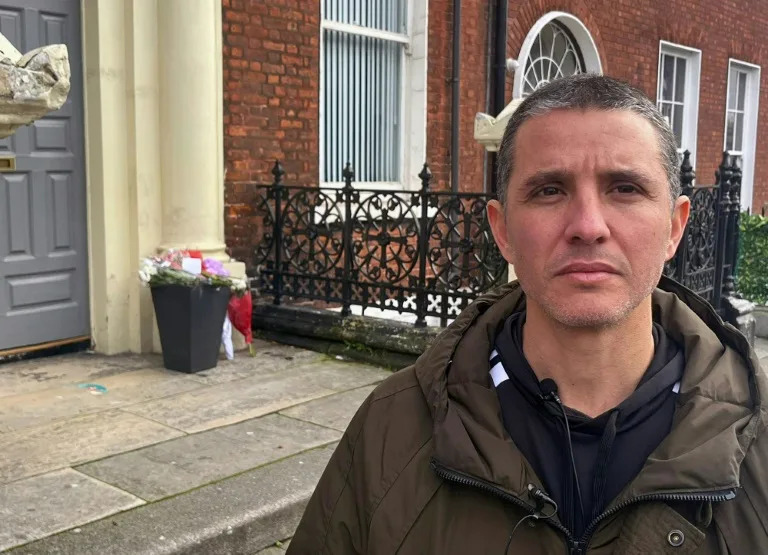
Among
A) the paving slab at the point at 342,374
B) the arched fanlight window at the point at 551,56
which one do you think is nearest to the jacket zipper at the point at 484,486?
the paving slab at the point at 342,374

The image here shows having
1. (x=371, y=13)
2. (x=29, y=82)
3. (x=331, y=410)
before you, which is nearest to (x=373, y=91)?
(x=371, y=13)

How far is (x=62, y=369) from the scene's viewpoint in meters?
6.17

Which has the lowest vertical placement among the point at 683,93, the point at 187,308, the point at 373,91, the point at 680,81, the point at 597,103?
the point at 187,308

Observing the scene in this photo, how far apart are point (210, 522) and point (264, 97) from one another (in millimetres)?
4645

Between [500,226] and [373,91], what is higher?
[373,91]

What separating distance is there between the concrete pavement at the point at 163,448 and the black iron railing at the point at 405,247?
2.63 feet

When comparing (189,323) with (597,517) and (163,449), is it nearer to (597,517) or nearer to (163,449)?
(163,449)

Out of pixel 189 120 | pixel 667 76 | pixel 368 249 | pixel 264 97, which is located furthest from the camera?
pixel 667 76

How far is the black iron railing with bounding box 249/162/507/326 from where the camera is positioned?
6.68m

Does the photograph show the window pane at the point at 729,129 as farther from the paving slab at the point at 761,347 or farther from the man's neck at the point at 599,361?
the man's neck at the point at 599,361

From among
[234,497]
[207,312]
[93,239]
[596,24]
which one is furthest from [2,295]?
[596,24]

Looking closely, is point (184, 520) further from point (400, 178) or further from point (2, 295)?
point (400, 178)

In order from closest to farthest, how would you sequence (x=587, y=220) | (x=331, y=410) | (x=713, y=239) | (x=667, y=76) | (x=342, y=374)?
(x=587, y=220)
(x=331, y=410)
(x=342, y=374)
(x=713, y=239)
(x=667, y=76)

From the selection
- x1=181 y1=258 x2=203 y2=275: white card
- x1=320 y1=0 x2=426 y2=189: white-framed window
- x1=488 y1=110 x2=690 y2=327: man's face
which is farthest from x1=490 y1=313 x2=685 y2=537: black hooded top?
x1=320 y1=0 x2=426 y2=189: white-framed window
